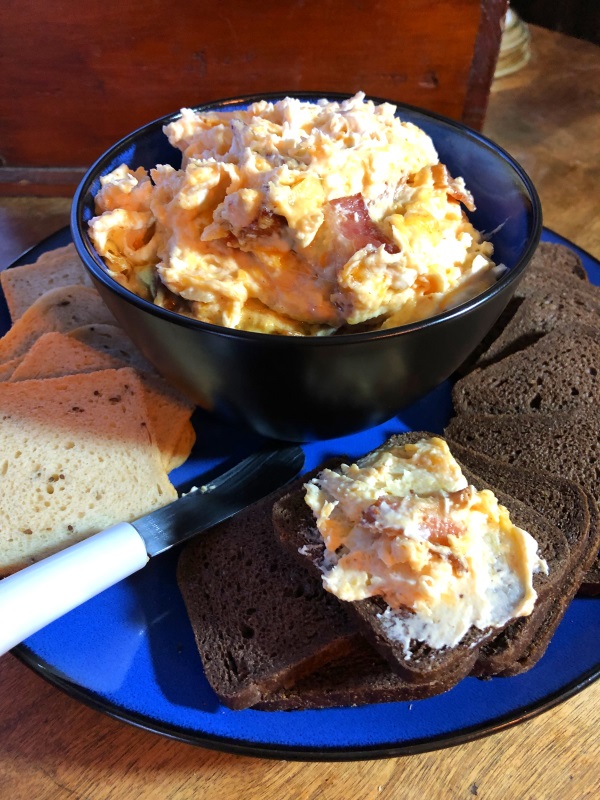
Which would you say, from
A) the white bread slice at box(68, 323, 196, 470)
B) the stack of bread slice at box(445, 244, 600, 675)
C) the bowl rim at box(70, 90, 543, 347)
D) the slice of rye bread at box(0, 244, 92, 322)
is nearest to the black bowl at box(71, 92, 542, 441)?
the bowl rim at box(70, 90, 543, 347)

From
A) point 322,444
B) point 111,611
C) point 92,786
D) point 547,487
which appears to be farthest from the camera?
point 322,444

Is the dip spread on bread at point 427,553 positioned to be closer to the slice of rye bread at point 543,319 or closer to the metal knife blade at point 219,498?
the metal knife blade at point 219,498

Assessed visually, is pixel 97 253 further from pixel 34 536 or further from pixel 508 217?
pixel 508 217

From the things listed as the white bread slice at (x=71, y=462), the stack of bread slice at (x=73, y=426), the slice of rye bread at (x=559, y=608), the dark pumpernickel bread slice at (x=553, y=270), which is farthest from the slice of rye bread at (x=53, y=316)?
the slice of rye bread at (x=559, y=608)

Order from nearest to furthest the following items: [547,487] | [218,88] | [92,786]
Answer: [92,786]
[547,487]
[218,88]

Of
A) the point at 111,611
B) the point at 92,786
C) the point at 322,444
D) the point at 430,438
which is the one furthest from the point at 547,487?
the point at 92,786

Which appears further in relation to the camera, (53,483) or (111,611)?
(53,483)

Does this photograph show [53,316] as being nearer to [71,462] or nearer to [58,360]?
[58,360]
